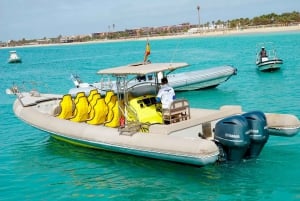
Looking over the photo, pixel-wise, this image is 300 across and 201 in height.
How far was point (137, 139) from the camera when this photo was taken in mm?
9539

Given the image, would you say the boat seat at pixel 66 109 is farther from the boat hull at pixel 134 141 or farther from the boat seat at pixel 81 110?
the boat seat at pixel 81 110

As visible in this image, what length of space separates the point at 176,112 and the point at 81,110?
329cm

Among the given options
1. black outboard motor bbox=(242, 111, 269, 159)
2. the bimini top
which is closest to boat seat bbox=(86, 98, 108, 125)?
the bimini top

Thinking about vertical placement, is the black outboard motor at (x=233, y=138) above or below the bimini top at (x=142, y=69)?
below

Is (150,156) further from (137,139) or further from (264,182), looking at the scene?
(264,182)

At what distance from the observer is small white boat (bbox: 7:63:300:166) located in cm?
866

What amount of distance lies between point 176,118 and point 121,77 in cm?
175

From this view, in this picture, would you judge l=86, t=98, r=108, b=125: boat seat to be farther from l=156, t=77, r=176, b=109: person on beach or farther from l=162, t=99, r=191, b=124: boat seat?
l=162, t=99, r=191, b=124: boat seat

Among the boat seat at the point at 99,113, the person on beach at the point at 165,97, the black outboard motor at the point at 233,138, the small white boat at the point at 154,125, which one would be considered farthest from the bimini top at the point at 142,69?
the black outboard motor at the point at 233,138

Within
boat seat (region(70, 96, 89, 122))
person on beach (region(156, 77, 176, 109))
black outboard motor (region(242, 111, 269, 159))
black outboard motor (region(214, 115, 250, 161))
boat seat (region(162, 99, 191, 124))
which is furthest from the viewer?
boat seat (region(70, 96, 89, 122))

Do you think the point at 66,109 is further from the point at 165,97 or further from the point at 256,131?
the point at 256,131

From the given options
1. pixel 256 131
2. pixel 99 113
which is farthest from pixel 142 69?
pixel 256 131

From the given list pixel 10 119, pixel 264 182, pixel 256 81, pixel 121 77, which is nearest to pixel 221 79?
pixel 256 81

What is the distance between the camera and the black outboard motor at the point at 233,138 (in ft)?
28.2
